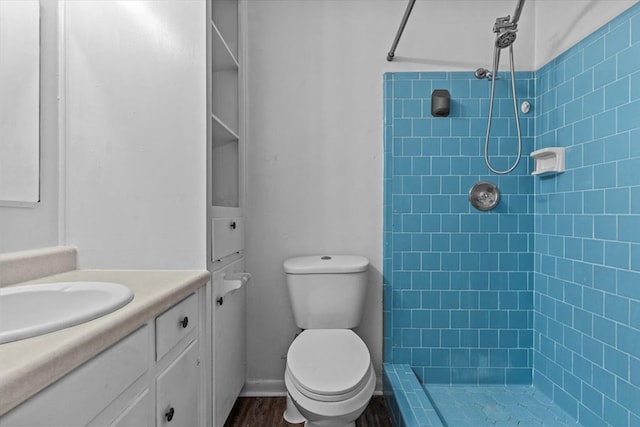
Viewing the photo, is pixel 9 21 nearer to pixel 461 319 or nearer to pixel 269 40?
pixel 269 40

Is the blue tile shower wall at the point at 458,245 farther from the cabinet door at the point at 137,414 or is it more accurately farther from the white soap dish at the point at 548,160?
the cabinet door at the point at 137,414

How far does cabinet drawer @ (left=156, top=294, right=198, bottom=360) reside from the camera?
1.01 meters

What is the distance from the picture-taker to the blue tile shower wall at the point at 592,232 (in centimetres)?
138

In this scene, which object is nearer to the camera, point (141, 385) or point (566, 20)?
point (141, 385)

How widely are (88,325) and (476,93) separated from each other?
6.56ft

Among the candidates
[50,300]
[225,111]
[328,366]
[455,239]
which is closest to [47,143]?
[50,300]

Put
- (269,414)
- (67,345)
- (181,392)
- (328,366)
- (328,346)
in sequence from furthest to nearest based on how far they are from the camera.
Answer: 1. (269,414)
2. (328,346)
3. (328,366)
4. (181,392)
5. (67,345)

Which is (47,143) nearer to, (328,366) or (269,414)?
(328,366)

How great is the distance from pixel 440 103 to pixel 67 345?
1871 millimetres

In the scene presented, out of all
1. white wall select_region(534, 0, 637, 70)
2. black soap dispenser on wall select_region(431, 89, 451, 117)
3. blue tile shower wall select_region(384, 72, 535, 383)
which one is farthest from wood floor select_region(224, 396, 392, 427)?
white wall select_region(534, 0, 637, 70)

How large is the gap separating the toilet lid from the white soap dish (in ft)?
3.97

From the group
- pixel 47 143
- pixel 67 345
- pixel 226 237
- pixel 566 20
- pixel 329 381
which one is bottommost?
pixel 329 381

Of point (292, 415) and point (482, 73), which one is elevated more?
point (482, 73)

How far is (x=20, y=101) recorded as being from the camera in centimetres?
123
